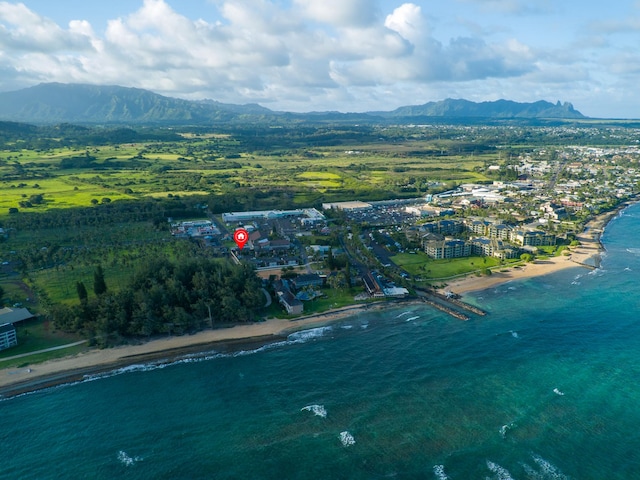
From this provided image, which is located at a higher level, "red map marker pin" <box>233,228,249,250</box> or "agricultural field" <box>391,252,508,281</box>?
"red map marker pin" <box>233,228,249,250</box>

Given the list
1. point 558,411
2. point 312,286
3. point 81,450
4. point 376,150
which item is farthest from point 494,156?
point 81,450

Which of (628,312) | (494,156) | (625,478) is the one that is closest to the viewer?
(625,478)

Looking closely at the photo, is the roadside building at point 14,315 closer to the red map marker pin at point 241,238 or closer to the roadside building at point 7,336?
the roadside building at point 7,336

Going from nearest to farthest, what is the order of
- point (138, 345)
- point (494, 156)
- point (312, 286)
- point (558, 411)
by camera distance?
1. point (558, 411)
2. point (138, 345)
3. point (312, 286)
4. point (494, 156)

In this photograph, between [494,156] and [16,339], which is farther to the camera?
[494,156]

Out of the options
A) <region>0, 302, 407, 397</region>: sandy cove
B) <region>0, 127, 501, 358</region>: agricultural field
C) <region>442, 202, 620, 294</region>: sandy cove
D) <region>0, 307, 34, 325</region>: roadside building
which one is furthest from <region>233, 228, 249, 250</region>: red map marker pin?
<region>442, 202, 620, 294</region>: sandy cove

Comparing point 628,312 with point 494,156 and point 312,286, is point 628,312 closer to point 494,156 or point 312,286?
point 312,286

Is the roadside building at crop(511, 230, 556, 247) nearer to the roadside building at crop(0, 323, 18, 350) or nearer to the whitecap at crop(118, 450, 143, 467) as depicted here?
the whitecap at crop(118, 450, 143, 467)

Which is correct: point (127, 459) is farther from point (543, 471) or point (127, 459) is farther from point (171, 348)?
point (543, 471)
